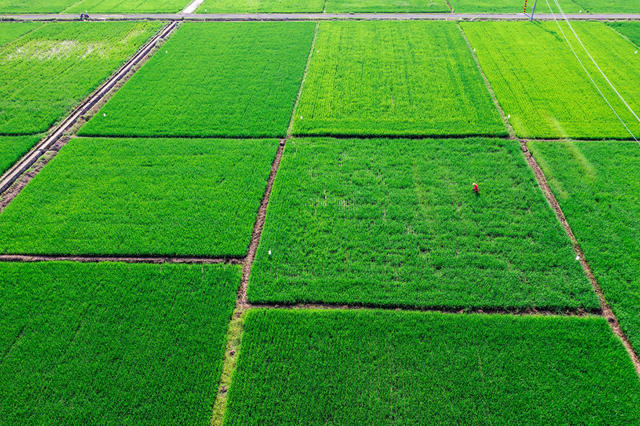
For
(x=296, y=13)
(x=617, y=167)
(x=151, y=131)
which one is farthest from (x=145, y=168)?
(x=296, y=13)

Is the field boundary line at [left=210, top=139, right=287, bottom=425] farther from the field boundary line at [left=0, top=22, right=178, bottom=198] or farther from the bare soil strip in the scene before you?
the bare soil strip

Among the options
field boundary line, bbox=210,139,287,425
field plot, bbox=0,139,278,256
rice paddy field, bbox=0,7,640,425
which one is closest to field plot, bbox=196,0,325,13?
rice paddy field, bbox=0,7,640,425

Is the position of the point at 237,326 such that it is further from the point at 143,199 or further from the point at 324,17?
the point at 324,17

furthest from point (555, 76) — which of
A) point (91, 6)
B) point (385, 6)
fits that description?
point (91, 6)

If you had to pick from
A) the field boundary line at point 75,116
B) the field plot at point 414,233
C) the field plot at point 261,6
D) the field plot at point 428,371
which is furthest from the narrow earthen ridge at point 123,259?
the field plot at point 261,6

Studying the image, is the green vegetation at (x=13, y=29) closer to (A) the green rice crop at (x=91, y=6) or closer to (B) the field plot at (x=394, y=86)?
(A) the green rice crop at (x=91, y=6)

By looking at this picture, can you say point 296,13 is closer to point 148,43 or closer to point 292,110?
point 148,43
